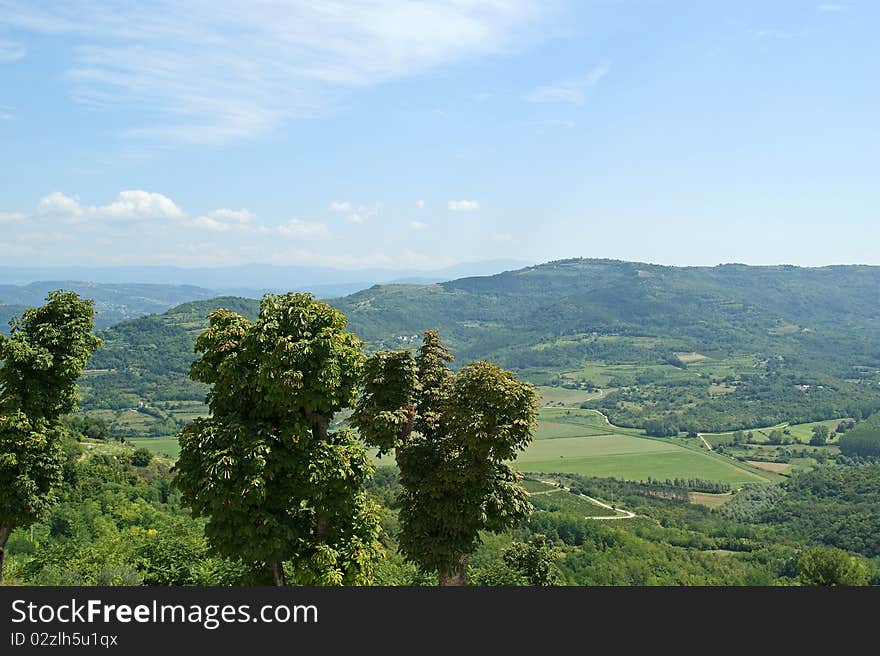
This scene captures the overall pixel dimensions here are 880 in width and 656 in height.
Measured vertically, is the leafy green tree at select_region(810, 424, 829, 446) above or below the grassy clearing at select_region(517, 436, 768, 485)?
above

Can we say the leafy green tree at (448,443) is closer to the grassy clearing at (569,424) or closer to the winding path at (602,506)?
the winding path at (602,506)

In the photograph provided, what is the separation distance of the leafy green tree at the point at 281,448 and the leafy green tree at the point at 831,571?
33.2 m

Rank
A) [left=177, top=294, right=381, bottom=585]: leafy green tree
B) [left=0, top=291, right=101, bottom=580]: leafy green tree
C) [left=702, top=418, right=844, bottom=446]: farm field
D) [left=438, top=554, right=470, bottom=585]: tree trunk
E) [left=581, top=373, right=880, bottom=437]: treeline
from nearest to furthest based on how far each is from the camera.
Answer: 1. [left=177, top=294, right=381, bottom=585]: leafy green tree
2. [left=0, top=291, right=101, bottom=580]: leafy green tree
3. [left=438, top=554, right=470, bottom=585]: tree trunk
4. [left=702, top=418, right=844, bottom=446]: farm field
5. [left=581, top=373, right=880, bottom=437]: treeline

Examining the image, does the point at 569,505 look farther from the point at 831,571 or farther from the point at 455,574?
the point at 455,574

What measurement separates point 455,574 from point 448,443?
445 centimetres

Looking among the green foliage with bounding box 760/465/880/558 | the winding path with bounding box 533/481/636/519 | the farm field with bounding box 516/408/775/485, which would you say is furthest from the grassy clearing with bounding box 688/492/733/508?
the winding path with bounding box 533/481/636/519

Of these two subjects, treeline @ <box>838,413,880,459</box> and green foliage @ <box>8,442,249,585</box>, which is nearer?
green foliage @ <box>8,442,249,585</box>

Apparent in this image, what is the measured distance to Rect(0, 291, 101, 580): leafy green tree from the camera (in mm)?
18000

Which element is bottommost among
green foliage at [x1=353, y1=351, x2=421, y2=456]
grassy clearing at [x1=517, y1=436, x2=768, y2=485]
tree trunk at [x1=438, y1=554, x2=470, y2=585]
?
grassy clearing at [x1=517, y1=436, x2=768, y2=485]

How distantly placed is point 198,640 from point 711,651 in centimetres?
682

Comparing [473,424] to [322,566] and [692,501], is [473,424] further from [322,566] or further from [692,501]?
[692,501]

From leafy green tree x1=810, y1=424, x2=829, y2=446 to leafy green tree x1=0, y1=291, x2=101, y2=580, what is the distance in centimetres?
16259

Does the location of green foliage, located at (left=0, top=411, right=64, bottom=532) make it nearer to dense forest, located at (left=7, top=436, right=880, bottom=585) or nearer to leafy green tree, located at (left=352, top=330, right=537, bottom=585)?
dense forest, located at (left=7, top=436, right=880, bottom=585)

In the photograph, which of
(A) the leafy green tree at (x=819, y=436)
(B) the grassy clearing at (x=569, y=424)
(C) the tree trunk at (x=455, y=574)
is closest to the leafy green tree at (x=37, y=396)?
(C) the tree trunk at (x=455, y=574)
